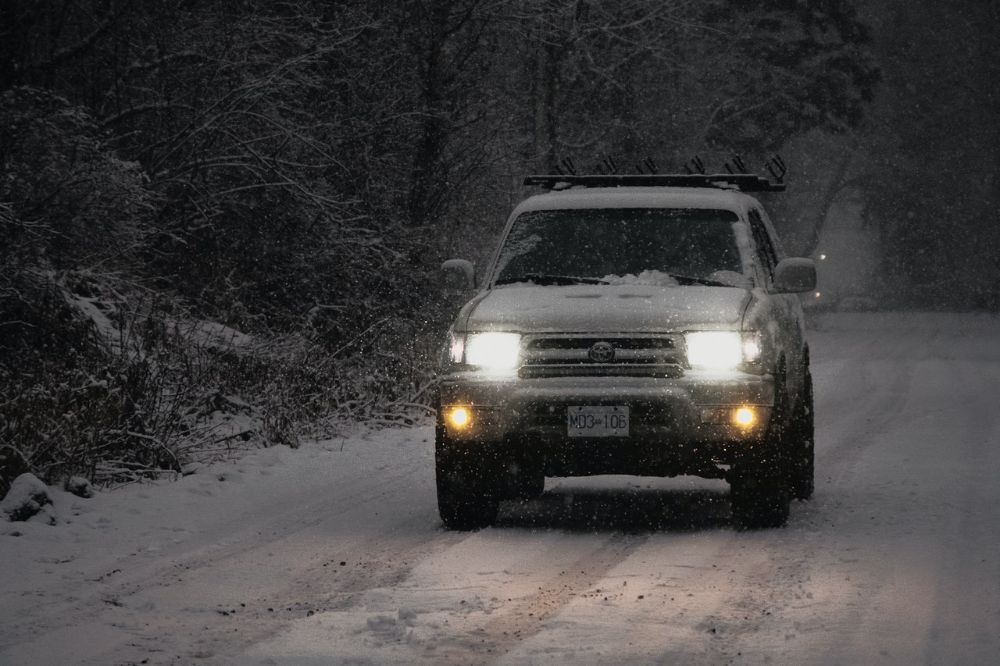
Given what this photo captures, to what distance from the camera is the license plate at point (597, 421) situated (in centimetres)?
914

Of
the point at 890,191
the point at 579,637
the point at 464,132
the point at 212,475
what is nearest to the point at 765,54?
the point at 464,132

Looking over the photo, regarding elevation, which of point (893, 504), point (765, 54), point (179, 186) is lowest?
point (893, 504)

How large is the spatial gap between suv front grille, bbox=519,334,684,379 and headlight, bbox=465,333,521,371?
11 cm

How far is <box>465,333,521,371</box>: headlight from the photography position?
372 inches

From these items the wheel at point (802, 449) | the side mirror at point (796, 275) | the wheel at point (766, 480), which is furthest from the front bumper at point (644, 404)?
the side mirror at point (796, 275)

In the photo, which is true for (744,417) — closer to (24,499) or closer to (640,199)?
(640,199)

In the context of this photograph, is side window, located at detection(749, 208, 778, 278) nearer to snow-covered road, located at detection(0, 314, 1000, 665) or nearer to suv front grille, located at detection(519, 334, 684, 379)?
snow-covered road, located at detection(0, 314, 1000, 665)

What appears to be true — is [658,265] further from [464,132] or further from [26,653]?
[464,132]

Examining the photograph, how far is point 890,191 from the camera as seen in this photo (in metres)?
77.3

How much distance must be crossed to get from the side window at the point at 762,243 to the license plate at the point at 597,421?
2.09 metres

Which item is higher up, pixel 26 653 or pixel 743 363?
pixel 743 363

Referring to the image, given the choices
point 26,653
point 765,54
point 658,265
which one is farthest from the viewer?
point 765,54

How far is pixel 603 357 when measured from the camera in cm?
928

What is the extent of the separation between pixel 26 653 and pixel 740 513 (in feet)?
15.3
